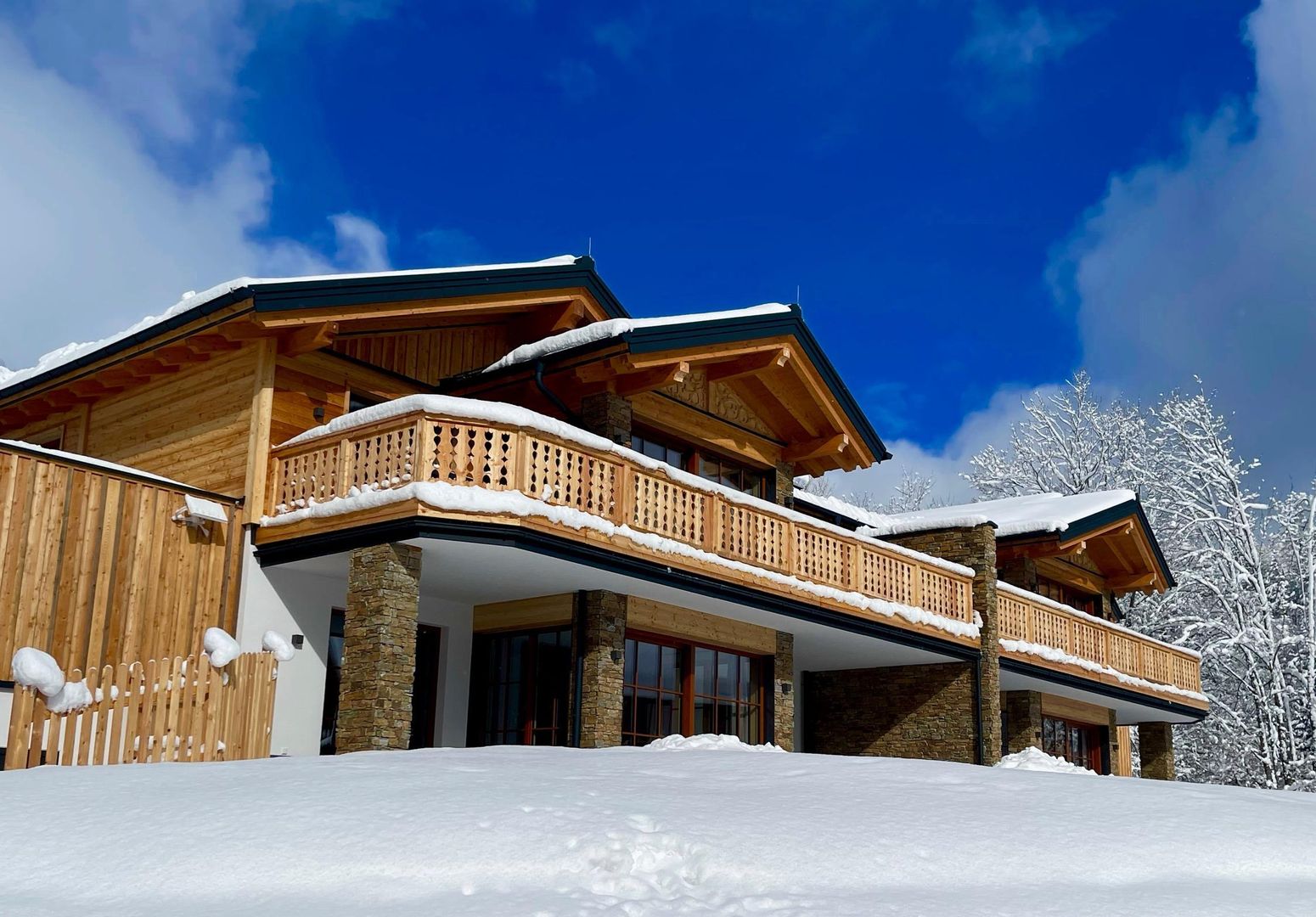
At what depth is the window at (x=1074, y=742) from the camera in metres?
26.2

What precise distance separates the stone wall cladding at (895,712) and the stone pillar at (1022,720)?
382cm

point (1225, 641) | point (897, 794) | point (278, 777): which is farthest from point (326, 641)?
point (1225, 641)

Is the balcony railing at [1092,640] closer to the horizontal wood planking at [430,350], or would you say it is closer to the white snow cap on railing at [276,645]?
the horizontal wood planking at [430,350]

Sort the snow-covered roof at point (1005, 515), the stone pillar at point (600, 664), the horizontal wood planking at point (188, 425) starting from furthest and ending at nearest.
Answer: the snow-covered roof at point (1005, 515) → the stone pillar at point (600, 664) → the horizontal wood planking at point (188, 425)

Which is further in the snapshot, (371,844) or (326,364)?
(326,364)

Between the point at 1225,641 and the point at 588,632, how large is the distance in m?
21.6

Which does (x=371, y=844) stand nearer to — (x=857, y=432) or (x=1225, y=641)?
(x=857, y=432)

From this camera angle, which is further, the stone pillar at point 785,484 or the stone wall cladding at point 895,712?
the stone pillar at point 785,484

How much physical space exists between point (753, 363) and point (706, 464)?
1.78m

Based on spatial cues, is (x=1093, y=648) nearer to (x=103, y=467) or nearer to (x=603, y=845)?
(x=103, y=467)

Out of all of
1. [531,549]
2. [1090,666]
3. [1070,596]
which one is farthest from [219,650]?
[1070,596]

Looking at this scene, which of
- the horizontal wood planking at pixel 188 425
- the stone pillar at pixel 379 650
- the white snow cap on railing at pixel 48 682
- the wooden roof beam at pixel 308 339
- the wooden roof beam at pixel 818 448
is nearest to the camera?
the white snow cap on railing at pixel 48 682

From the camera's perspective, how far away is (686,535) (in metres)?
15.7

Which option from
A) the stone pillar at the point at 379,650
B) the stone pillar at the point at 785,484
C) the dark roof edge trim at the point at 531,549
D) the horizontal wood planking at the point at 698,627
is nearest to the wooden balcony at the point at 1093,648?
the stone pillar at the point at 785,484
